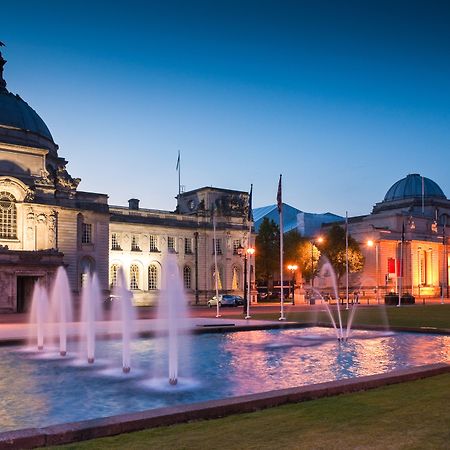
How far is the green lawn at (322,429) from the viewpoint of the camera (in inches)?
317

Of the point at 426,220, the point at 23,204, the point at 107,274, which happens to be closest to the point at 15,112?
the point at 23,204

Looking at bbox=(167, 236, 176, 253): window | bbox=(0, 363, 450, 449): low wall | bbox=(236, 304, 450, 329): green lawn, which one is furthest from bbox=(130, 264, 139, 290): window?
bbox=(0, 363, 450, 449): low wall

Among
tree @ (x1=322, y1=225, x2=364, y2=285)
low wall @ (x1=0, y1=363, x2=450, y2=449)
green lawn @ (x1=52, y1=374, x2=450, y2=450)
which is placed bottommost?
green lawn @ (x1=52, y1=374, x2=450, y2=450)

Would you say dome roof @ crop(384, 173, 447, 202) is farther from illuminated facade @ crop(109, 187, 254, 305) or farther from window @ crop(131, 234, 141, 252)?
window @ crop(131, 234, 141, 252)

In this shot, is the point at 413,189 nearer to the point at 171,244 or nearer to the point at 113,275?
the point at 171,244

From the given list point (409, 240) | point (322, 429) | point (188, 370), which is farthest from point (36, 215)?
point (409, 240)

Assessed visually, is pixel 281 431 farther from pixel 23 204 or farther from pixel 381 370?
pixel 23 204

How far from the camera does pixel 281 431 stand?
878 cm

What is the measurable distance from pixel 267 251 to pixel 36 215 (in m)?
43.0

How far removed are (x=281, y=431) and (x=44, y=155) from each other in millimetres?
56647

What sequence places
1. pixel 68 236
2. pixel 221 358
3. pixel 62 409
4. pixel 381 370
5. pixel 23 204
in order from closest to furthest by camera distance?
1. pixel 62 409
2. pixel 381 370
3. pixel 221 358
4. pixel 23 204
5. pixel 68 236

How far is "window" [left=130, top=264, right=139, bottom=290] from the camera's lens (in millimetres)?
73938

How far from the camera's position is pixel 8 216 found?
56906 mm

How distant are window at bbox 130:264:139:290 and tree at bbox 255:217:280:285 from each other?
24.0 meters
